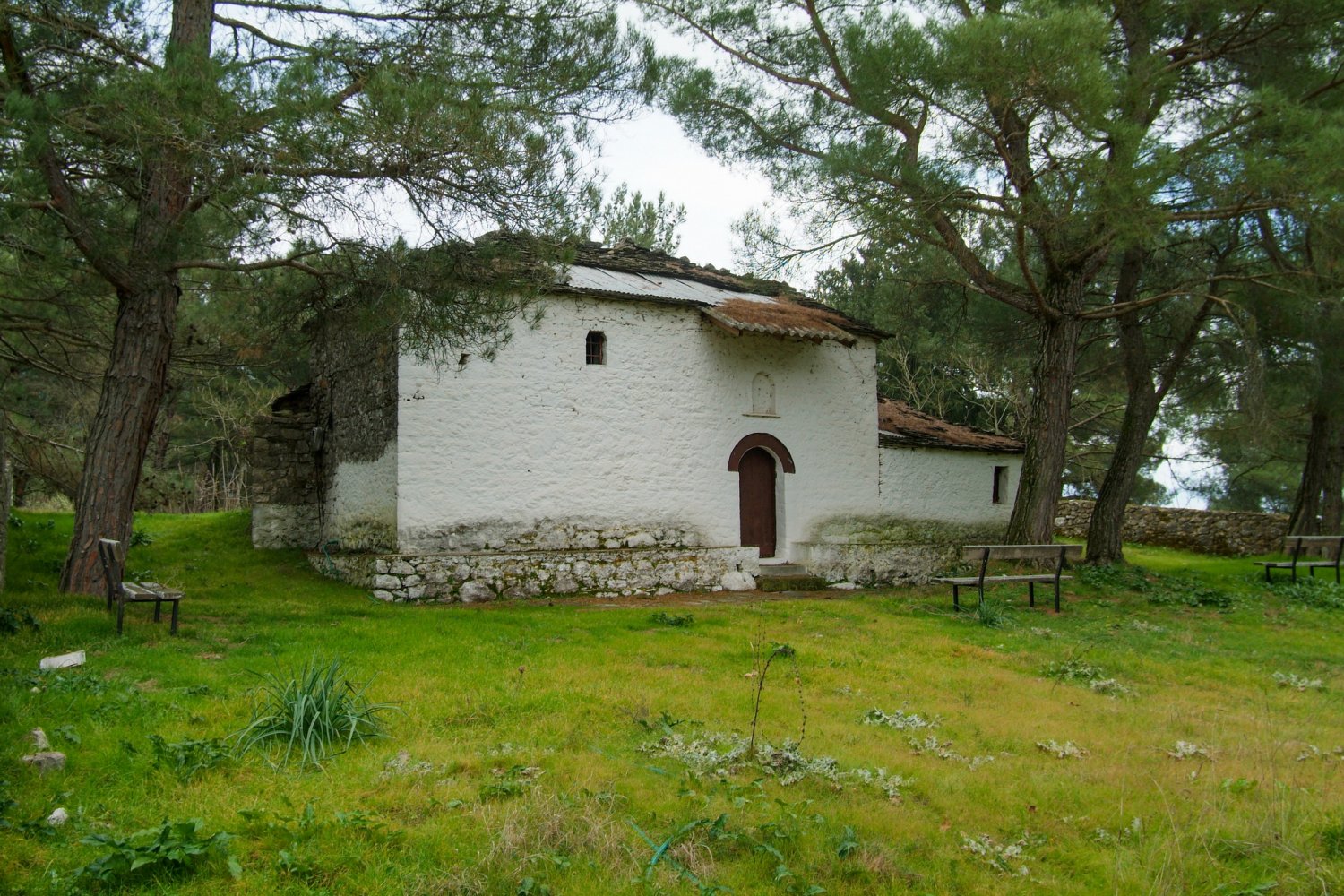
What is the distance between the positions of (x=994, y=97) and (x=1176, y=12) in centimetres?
404

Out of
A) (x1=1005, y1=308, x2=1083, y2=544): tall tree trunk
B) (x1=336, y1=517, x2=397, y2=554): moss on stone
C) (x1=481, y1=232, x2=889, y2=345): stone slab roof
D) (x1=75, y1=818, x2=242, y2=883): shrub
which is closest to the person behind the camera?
(x1=75, y1=818, x2=242, y2=883): shrub

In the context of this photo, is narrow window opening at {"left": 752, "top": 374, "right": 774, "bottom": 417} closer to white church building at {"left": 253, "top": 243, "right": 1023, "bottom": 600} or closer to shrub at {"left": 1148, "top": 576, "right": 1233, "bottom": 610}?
white church building at {"left": 253, "top": 243, "right": 1023, "bottom": 600}

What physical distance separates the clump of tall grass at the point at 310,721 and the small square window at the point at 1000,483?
47.1 ft

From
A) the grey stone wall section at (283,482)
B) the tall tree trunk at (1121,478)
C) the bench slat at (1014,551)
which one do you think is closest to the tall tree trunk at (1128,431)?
the tall tree trunk at (1121,478)

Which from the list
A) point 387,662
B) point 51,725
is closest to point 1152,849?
point 387,662

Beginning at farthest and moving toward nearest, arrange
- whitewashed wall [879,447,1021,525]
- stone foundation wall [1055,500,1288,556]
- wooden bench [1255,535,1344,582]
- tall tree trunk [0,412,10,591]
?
stone foundation wall [1055,500,1288,556] → whitewashed wall [879,447,1021,525] → wooden bench [1255,535,1344,582] → tall tree trunk [0,412,10,591]

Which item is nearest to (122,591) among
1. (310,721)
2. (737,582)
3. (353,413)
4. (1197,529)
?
(310,721)

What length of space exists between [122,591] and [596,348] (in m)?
7.08

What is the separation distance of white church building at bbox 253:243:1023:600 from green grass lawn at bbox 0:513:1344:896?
9.14ft

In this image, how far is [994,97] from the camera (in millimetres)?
11062

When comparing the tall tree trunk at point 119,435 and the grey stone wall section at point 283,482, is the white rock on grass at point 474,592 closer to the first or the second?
the tall tree trunk at point 119,435

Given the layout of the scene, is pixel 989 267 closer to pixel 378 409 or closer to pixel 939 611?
pixel 939 611

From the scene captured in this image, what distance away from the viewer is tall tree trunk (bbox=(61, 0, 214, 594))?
886cm

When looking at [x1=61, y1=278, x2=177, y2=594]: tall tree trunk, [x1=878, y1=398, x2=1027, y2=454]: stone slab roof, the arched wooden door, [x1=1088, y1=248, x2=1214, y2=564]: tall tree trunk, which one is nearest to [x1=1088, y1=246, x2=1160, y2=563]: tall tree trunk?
[x1=1088, y1=248, x2=1214, y2=564]: tall tree trunk
